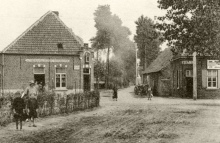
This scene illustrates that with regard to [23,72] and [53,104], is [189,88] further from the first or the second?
[53,104]

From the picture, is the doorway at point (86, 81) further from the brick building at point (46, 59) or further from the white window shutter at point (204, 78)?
the white window shutter at point (204, 78)

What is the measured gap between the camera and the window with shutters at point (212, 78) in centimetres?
3253

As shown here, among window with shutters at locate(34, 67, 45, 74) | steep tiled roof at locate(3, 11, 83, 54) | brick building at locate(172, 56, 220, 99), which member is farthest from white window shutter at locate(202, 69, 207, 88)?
Result: window with shutters at locate(34, 67, 45, 74)

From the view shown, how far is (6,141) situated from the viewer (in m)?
9.66

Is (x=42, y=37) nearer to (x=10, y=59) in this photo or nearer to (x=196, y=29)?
(x=10, y=59)

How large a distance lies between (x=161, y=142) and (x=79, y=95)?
10173mm

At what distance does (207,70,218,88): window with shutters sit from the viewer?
32531 millimetres

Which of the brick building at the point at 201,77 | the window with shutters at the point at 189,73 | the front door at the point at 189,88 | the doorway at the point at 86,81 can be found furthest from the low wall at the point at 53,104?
the front door at the point at 189,88

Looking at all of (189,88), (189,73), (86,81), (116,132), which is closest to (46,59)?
(86,81)

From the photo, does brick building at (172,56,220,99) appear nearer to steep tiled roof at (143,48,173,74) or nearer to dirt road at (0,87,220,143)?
steep tiled roof at (143,48,173,74)

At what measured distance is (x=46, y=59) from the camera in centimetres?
3056

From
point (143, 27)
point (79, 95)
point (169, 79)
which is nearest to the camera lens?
point (79, 95)

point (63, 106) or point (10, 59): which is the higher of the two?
point (10, 59)

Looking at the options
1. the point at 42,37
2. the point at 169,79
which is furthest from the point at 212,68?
the point at 42,37
